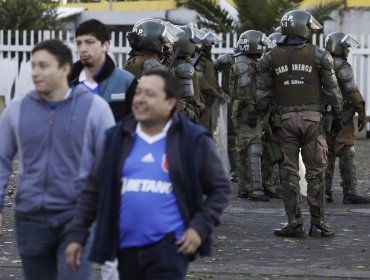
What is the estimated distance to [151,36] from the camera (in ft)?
32.1

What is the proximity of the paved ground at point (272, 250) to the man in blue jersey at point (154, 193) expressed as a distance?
3.31 m

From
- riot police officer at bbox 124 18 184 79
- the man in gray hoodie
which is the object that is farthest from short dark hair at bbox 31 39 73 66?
riot police officer at bbox 124 18 184 79

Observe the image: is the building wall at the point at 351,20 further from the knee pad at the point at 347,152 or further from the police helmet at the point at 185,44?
the police helmet at the point at 185,44

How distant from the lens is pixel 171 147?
5.16 metres

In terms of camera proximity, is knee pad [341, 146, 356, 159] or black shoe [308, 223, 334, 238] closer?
black shoe [308, 223, 334, 238]

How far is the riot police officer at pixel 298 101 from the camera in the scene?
407 inches

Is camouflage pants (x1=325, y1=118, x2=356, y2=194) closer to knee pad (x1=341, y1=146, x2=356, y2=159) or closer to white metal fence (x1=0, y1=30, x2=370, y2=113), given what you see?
knee pad (x1=341, y1=146, x2=356, y2=159)

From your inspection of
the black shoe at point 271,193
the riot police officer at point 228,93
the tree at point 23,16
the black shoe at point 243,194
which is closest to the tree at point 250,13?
the tree at point 23,16

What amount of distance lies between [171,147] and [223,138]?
10024 mm

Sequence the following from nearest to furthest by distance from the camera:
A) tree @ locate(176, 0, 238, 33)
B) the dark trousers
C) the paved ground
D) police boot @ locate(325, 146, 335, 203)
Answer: the dark trousers < the paved ground < police boot @ locate(325, 146, 335, 203) < tree @ locate(176, 0, 238, 33)

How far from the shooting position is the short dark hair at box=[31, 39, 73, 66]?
5699 millimetres

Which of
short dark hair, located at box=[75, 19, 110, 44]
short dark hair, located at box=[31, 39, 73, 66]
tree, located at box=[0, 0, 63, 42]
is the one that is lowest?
short dark hair, located at box=[31, 39, 73, 66]

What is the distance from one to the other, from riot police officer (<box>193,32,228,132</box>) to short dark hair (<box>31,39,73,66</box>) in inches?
323

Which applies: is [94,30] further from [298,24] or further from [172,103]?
[298,24]
